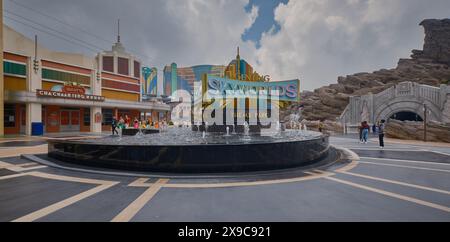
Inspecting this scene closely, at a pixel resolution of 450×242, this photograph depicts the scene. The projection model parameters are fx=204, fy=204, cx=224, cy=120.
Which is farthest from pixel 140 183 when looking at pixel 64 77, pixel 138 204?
pixel 64 77

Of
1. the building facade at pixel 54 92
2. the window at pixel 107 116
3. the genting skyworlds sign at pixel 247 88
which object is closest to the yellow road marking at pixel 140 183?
the genting skyworlds sign at pixel 247 88

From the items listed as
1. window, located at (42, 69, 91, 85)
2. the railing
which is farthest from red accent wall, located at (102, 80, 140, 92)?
the railing

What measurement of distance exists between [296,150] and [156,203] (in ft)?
16.9

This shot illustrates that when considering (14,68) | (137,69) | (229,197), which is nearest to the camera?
(229,197)

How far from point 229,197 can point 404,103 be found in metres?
37.8

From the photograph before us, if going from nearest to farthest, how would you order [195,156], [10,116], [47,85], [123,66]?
1. [195,156]
2. [10,116]
3. [47,85]
4. [123,66]

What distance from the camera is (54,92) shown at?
75.1 feet

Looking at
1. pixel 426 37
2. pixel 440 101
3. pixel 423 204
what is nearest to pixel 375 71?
pixel 426 37

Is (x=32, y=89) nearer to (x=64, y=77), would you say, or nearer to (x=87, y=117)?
(x=64, y=77)

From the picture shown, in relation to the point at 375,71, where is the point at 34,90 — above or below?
below

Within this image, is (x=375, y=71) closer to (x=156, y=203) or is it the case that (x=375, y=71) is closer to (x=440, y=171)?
(x=440, y=171)

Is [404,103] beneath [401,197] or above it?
above
